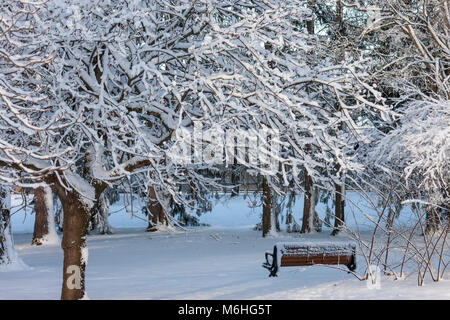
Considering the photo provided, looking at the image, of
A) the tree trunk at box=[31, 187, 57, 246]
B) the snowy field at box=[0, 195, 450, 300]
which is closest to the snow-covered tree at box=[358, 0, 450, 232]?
the snowy field at box=[0, 195, 450, 300]

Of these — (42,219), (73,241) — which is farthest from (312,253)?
(42,219)

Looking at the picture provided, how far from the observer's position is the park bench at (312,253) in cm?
1095

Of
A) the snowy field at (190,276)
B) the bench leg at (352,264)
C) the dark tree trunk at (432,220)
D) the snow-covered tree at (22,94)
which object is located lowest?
the snowy field at (190,276)

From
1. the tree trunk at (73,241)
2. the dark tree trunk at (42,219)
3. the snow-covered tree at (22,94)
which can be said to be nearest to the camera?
the snow-covered tree at (22,94)

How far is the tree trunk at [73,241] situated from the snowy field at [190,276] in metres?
1.56

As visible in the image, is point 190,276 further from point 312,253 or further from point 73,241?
point 73,241

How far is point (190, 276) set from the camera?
12.4 m

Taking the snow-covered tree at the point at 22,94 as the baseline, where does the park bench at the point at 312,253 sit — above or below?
below

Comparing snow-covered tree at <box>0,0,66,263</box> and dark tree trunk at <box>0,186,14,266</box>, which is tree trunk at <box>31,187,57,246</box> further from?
snow-covered tree at <box>0,0,66,263</box>

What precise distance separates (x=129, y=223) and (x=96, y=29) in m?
30.3

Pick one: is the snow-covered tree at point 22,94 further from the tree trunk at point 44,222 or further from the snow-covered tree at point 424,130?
the tree trunk at point 44,222

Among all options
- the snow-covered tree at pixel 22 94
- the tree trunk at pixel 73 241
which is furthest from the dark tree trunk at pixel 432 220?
the snow-covered tree at pixel 22 94

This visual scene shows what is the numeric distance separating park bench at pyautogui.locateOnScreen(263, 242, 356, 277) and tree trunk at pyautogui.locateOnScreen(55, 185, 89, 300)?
13.4 feet
